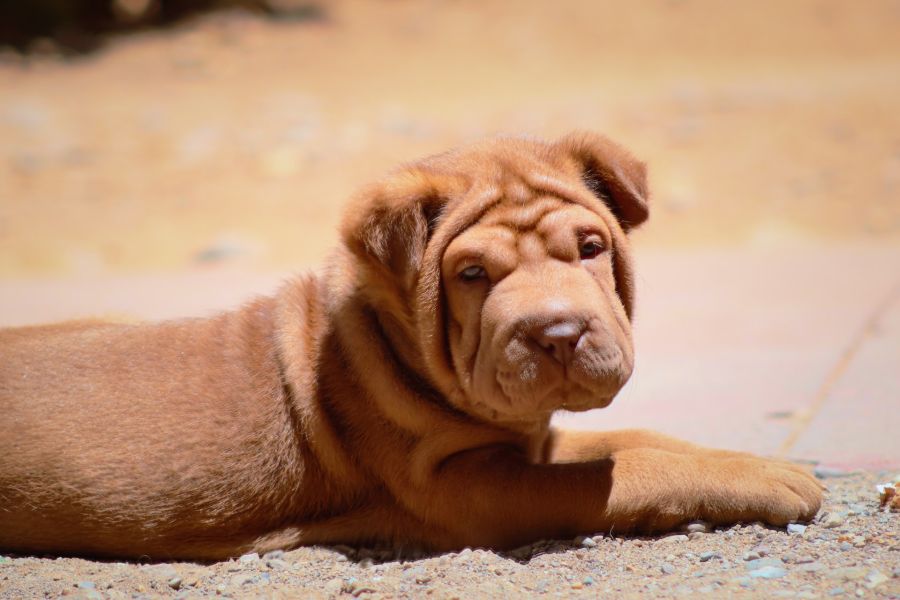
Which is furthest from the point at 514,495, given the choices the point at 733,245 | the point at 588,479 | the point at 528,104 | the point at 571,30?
the point at 571,30

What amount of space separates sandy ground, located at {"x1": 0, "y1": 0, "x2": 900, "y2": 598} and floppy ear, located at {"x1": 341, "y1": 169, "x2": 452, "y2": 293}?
44.5 inches

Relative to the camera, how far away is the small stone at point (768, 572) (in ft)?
12.3

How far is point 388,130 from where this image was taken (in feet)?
55.8

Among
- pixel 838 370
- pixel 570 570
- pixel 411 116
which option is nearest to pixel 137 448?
pixel 570 570

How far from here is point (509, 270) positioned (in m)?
4.22

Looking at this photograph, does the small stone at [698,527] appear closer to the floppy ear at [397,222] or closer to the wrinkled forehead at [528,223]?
the wrinkled forehead at [528,223]

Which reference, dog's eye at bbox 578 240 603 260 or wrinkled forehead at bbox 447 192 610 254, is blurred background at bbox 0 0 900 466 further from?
dog's eye at bbox 578 240 603 260

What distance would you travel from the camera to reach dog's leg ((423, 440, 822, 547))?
427 cm

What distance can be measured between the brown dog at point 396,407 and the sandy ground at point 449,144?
17cm

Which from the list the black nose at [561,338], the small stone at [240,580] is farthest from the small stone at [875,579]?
the small stone at [240,580]

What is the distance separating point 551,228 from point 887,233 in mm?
8588

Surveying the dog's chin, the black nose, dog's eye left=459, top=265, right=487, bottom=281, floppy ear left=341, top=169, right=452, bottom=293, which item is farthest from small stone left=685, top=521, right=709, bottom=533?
floppy ear left=341, top=169, right=452, bottom=293

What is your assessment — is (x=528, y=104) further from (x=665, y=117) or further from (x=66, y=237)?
(x=66, y=237)

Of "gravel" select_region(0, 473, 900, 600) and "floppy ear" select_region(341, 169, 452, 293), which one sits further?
"floppy ear" select_region(341, 169, 452, 293)
